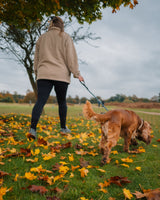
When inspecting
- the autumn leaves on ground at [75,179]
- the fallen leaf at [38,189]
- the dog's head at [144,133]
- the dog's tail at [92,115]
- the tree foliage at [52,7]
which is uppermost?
the tree foliage at [52,7]

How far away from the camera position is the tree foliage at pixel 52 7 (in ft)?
12.7

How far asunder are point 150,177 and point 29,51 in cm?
869

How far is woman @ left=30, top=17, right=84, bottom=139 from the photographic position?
3105mm

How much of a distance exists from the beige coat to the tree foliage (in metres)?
1.05

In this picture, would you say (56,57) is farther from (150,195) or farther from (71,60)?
(150,195)

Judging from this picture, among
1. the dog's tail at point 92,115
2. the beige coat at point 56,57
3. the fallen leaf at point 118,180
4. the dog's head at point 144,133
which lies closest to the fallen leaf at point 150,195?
the fallen leaf at point 118,180

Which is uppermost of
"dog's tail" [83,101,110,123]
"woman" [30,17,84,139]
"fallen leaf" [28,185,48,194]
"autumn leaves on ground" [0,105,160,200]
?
"woman" [30,17,84,139]

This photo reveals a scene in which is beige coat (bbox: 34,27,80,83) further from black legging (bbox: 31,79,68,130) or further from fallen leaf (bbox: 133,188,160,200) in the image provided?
fallen leaf (bbox: 133,188,160,200)

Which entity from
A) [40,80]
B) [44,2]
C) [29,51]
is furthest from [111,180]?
[29,51]

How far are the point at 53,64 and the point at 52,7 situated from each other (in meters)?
1.87

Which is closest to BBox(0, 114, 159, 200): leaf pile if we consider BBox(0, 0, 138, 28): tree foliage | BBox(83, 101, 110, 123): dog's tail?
BBox(83, 101, 110, 123): dog's tail

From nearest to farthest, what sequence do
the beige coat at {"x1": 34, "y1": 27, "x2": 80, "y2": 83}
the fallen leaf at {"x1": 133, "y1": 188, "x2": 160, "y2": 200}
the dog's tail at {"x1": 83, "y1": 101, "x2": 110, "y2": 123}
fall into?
the fallen leaf at {"x1": 133, "y1": 188, "x2": 160, "y2": 200}, the dog's tail at {"x1": 83, "y1": 101, "x2": 110, "y2": 123}, the beige coat at {"x1": 34, "y1": 27, "x2": 80, "y2": 83}

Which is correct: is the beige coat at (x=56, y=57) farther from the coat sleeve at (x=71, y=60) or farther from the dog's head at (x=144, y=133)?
the dog's head at (x=144, y=133)

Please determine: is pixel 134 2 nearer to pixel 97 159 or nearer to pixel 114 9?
pixel 114 9
